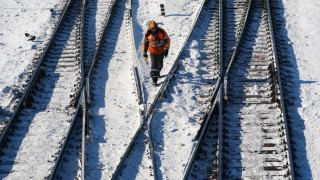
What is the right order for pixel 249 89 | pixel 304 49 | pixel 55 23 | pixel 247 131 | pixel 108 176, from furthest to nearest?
pixel 55 23
pixel 304 49
pixel 249 89
pixel 247 131
pixel 108 176

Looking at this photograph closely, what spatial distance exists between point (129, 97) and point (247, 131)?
10.2 feet

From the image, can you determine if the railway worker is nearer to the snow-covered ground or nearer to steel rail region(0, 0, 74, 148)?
the snow-covered ground

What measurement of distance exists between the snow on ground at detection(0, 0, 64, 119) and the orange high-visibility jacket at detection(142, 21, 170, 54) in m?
3.69

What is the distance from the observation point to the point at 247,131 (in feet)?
33.6

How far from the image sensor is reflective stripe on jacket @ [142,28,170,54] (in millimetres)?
11336

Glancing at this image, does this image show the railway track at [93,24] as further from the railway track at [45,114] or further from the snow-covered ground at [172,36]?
the snow-covered ground at [172,36]

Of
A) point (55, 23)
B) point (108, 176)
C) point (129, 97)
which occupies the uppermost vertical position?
point (55, 23)

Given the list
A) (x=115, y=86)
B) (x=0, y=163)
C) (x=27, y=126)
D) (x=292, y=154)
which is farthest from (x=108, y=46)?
(x=292, y=154)

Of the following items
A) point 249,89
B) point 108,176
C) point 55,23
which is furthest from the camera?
point 55,23

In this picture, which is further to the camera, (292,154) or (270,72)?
(270,72)

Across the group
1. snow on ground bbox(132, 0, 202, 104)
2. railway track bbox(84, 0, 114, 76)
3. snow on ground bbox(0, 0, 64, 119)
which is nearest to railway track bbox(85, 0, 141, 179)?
railway track bbox(84, 0, 114, 76)

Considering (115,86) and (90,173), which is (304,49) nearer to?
(115,86)

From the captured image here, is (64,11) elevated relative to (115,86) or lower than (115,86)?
elevated

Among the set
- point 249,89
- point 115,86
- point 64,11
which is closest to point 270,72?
point 249,89
